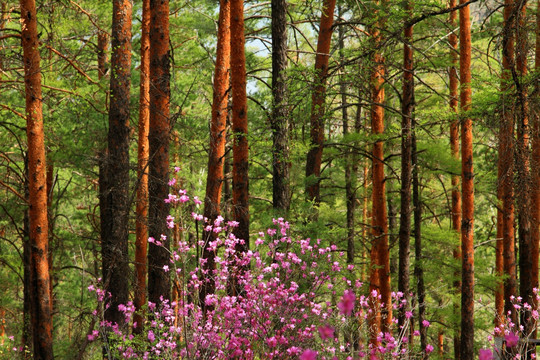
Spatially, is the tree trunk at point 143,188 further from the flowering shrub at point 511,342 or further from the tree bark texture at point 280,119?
the flowering shrub at point 511,342

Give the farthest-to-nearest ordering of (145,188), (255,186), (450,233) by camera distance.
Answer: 1. (255,186)
2. (450,233)
3. (145,188)

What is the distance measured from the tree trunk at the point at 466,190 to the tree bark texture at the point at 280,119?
126 inches

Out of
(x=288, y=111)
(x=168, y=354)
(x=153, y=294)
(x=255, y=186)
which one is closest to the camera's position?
(x=168, y=354)

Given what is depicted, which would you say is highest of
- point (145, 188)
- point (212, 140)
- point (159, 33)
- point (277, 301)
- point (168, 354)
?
point (159, 33)

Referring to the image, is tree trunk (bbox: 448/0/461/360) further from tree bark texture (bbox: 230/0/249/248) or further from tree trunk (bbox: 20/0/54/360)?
tree trunk (bbox: 20/0/54/360)

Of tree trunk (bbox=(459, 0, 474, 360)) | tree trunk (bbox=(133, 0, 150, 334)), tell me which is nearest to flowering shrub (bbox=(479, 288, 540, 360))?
tree trunk (bbox=(459, 0, 474, 360))

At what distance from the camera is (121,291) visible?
914 centimetres

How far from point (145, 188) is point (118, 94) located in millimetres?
2053

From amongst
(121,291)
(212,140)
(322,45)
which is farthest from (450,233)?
(121,291)

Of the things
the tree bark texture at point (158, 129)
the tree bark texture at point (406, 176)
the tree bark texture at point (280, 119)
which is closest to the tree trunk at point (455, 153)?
the tree bark texture at point (406, 176)

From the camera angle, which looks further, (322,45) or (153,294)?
(322,45)

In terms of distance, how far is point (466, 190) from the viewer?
9492 mm

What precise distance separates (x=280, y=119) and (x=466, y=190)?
3.64 metres

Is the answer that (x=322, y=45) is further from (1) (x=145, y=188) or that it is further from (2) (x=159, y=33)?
(1) (x=145, y=188)
